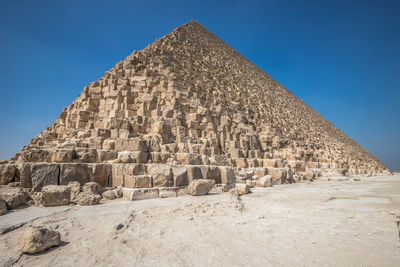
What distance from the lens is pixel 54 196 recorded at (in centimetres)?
399

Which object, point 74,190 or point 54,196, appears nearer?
point 54,196

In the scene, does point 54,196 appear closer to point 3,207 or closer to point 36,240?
point 3,207

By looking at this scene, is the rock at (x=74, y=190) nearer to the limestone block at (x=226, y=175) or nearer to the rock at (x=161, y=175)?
the rock at (x=161, y=175)

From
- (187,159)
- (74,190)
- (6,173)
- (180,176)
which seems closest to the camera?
(74,190)

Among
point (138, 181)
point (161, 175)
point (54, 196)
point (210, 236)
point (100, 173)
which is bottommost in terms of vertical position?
point (210, 236)

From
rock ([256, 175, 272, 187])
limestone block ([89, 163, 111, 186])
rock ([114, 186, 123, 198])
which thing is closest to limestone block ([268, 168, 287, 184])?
rock ([256, 175, 272, 187])

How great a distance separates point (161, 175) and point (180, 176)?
1.71ft

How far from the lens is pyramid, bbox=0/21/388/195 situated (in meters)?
5.28

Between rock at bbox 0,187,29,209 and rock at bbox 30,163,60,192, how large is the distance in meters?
0.39

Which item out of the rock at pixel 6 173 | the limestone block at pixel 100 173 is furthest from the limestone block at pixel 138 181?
the rock at pixel 6 173

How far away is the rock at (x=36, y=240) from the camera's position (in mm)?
2076

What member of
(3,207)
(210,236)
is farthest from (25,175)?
(210,236)

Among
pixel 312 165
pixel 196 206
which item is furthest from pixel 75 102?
pixel 312 165

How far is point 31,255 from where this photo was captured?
2.08 meters
